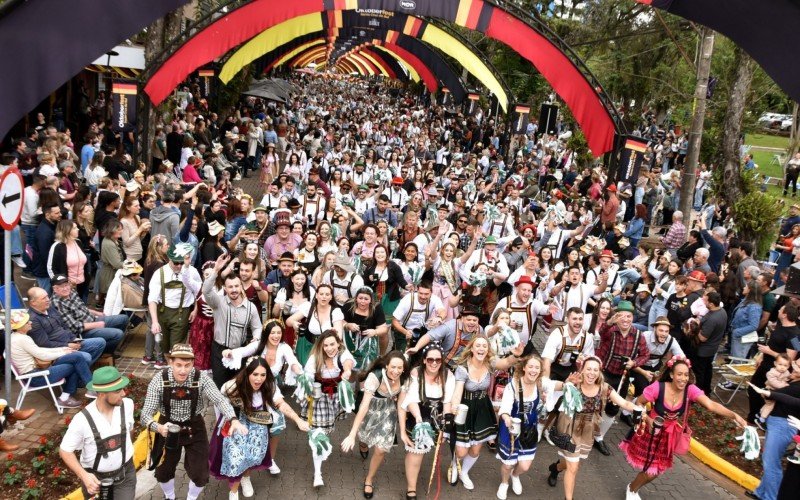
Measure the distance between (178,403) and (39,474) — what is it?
168 centimetres

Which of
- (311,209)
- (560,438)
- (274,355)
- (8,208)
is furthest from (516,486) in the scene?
(311,209)

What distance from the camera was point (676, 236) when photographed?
13.4 meters

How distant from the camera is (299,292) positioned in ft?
25.1

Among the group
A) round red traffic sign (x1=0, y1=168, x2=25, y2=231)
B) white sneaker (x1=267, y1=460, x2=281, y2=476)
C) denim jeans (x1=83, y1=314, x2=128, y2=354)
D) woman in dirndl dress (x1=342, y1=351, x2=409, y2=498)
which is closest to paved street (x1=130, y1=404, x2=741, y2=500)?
white sneaker (x1=267, y1=460, x2=281, y2=476)

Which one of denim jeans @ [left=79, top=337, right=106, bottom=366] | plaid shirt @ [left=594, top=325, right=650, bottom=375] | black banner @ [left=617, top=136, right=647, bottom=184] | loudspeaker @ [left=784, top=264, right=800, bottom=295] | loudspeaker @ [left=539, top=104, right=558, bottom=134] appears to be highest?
loudspeaker @ [left=539, top=104, right=558, bottom=134]

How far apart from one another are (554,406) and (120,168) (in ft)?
33.6

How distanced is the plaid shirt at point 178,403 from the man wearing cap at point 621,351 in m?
4.33

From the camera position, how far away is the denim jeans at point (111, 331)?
7.84m

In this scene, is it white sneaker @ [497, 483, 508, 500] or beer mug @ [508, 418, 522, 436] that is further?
white sneaker @ [497, 483, 508, 500]

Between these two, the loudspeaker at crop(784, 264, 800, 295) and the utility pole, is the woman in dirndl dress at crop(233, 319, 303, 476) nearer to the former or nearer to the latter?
the loudspeaker at crop(784, 264, 800, 295)

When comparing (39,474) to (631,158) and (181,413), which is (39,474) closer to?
(181,413)

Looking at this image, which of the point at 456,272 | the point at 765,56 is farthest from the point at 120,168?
the point at 765,56

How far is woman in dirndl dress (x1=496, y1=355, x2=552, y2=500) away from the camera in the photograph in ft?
21.0

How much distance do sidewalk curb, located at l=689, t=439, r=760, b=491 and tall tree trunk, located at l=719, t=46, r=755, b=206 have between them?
10426 mm
